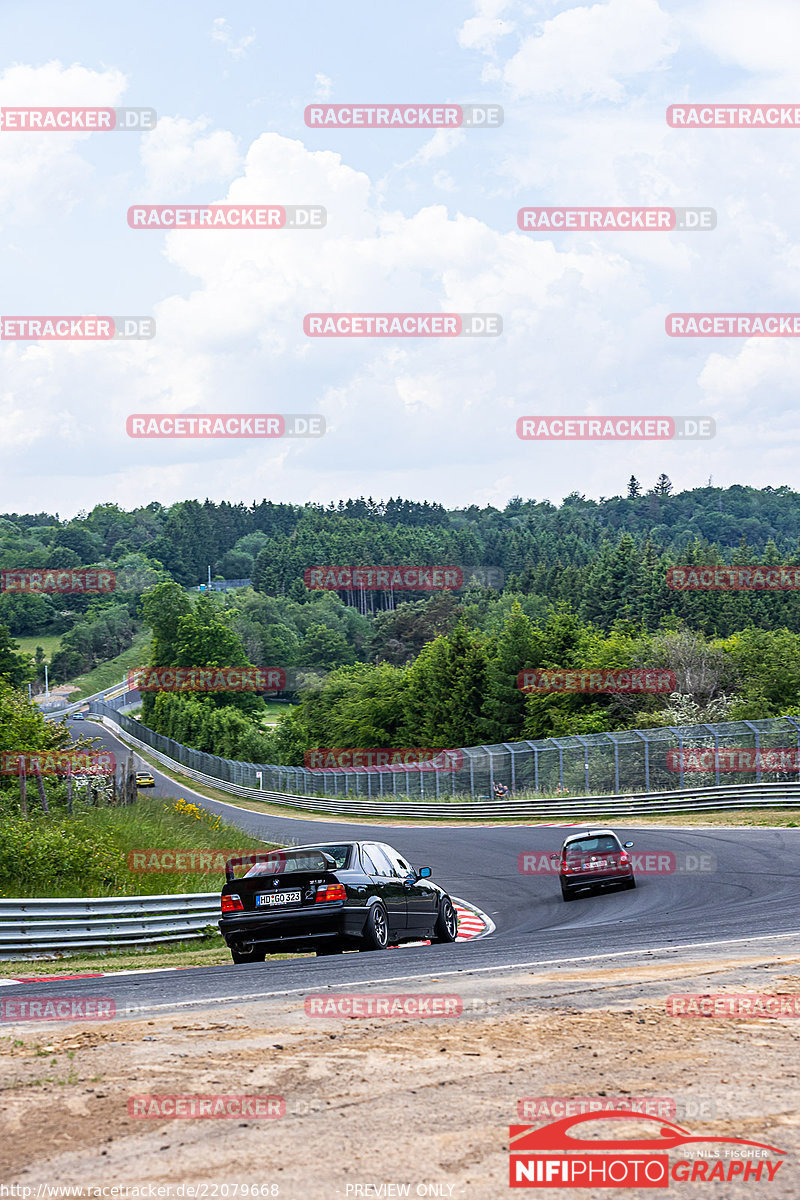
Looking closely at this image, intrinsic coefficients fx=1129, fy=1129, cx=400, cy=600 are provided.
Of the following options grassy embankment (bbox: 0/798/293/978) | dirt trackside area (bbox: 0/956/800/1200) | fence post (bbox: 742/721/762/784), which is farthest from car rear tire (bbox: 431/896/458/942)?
fence post (bbox: 742/721/762/784)

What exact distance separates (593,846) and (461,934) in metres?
3.99

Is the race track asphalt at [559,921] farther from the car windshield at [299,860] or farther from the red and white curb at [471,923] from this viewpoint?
the car windshield at [299,860]

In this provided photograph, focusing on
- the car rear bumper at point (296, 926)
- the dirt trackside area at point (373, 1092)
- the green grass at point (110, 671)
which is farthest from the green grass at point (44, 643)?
the dirt trackside area at point (373, 1092)

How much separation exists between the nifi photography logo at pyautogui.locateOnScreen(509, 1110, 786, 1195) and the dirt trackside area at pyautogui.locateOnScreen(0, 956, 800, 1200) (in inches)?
1.2

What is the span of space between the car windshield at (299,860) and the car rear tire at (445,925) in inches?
97.7

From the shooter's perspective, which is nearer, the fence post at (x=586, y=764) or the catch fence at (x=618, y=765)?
the catch fence at (x=618, y=765)

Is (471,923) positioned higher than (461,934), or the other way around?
(461,934)

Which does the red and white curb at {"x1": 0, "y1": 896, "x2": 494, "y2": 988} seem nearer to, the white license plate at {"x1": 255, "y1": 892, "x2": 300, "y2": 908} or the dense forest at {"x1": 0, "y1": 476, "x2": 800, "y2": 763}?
the white license plate at {"x1": 255, "y1": 892, "x2": 300, "y2": 908}

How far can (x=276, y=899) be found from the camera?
12141 mm

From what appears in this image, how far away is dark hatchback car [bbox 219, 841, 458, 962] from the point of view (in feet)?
39.4

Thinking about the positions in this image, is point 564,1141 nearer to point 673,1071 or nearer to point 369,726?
point 673,1071

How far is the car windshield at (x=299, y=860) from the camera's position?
1229 cm

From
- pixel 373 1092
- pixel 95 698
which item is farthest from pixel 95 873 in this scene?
pixel 95 698

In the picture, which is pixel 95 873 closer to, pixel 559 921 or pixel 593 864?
pixel 559 921
